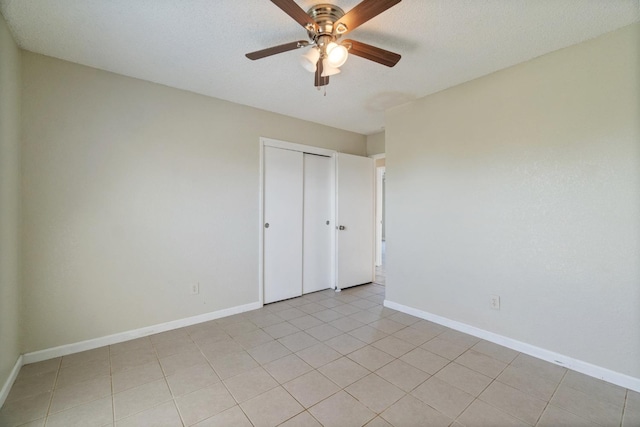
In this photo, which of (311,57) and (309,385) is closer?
(311,57)

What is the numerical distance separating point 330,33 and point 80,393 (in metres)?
2.81

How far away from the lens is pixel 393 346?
2.45 m

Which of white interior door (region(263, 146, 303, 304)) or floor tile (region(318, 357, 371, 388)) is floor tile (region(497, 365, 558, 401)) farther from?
white interior door (region(263, 146, 303, 304))

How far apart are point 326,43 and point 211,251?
231cm

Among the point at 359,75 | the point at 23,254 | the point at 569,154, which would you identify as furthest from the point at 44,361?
the point at 569,154

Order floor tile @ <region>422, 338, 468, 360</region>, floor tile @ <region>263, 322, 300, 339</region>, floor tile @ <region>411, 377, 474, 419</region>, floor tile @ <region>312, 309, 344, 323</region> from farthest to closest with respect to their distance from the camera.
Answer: floor tile @ <region>312, 309, 344, 323</region> → floor tile @ <region>263, 322, 300, 339</region> → floor tile @ <region>422, 338, 468, 360</region> → floor tile @ <region>411, 377, 474, 419</region>

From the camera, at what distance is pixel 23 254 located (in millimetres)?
2143

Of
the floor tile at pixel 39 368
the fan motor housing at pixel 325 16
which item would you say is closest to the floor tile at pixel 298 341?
the floor tile at pixel 39 368

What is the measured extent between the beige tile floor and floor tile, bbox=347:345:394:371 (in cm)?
1

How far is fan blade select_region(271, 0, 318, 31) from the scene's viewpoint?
4.47 feet

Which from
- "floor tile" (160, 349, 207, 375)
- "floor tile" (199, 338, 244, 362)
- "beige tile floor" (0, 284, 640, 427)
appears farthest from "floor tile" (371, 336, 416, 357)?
"floor tile" (160, 349, 207, 375)

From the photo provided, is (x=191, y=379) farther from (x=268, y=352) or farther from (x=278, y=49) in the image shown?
(x=278, y=49)

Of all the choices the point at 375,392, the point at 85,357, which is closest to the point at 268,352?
the point at 375,392

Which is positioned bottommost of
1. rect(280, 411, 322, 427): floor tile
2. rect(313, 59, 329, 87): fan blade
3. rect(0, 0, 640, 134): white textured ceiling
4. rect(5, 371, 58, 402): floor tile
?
rect(5, 371, 58, 402): floor tile
